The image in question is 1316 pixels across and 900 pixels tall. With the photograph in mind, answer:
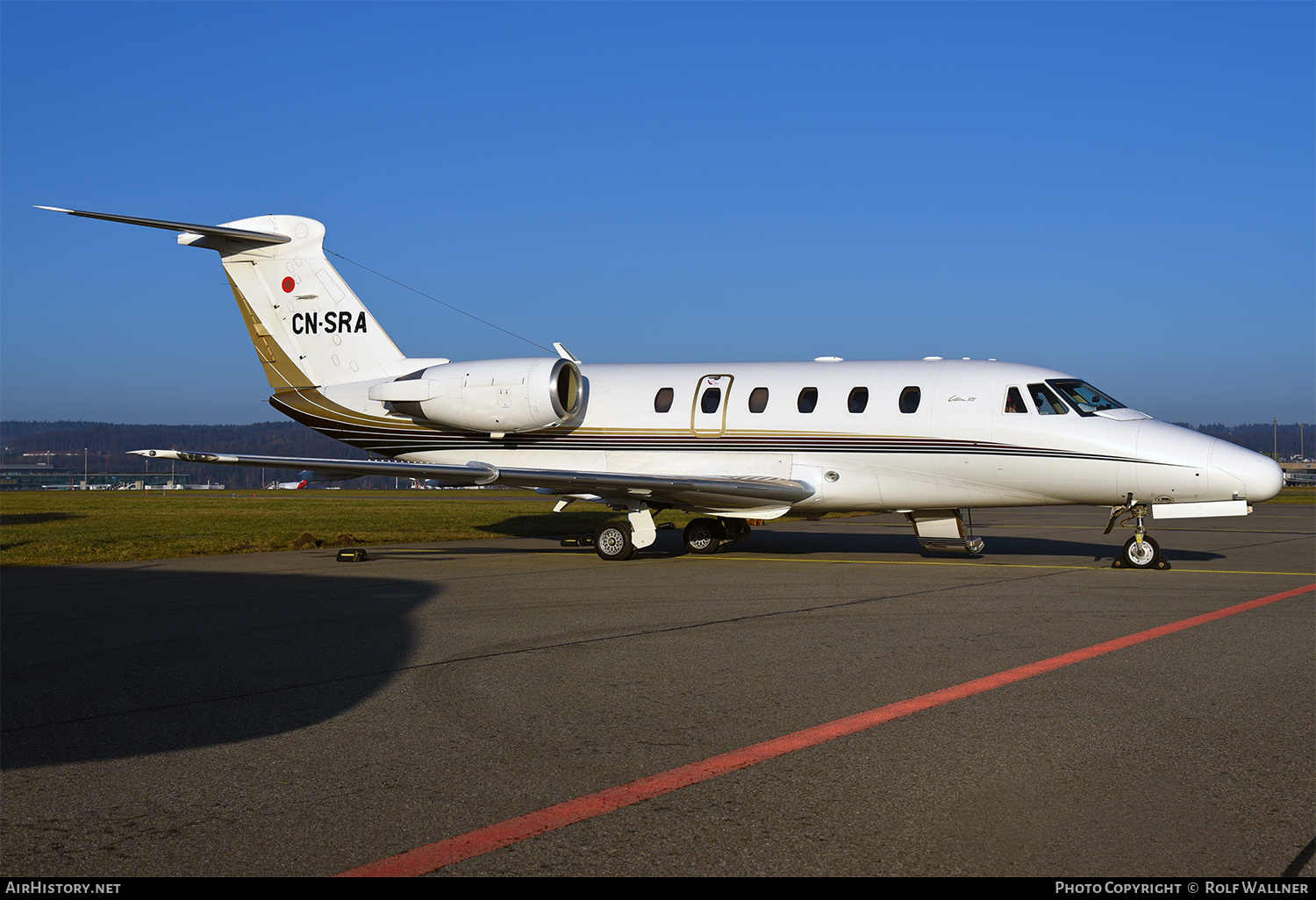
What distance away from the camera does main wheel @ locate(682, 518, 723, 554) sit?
1805cm

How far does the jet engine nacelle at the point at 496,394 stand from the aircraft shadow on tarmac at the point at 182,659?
4.98 m

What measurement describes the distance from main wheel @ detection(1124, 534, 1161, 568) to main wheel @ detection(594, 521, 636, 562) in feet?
24.7

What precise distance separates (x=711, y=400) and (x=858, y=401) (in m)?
2.54

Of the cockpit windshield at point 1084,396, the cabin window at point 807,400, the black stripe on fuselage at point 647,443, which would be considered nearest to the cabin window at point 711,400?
the black stripe on fuselage at point 647,443

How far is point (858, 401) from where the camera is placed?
638 inches

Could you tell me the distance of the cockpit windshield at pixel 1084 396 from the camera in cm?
1498

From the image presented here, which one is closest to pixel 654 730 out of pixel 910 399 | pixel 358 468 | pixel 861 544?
pixel 358 468

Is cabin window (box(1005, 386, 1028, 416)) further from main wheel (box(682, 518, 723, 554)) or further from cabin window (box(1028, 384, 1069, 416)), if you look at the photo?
main wheel (box(682, 518, 723, 554))

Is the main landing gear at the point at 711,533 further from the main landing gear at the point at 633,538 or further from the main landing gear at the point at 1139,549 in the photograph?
the main landing gear at the point at 1139,549

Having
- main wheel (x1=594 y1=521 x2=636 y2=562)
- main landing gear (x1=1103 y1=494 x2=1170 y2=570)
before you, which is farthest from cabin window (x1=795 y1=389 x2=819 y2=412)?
main landing gear (x1=1103 y1=494 x2=1170 y2=570)

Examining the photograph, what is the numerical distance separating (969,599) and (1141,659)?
345 centimetres

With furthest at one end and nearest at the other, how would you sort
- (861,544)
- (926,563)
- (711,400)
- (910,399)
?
(861,544) → (711,400) → (910,399) → (926,563)

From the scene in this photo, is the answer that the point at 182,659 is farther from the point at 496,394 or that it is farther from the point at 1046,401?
the point at 1046,401

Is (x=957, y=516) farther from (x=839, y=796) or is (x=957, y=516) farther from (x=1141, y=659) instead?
(x=839, y=796)
